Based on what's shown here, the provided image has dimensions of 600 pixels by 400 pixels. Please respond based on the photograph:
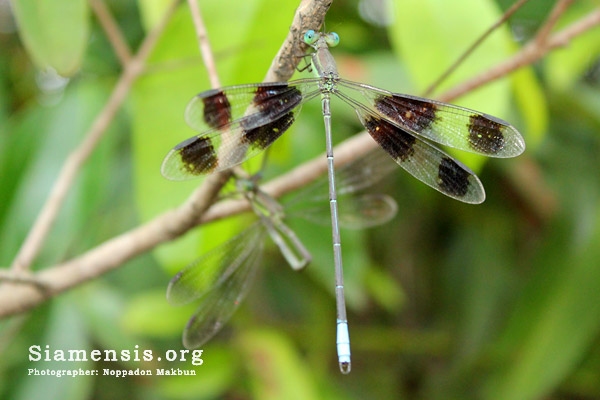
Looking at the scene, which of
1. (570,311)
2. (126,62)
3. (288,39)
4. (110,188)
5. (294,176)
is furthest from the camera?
(110,188)

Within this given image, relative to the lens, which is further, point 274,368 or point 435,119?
point 274,368

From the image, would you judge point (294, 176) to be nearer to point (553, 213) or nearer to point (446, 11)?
point (446, 11)

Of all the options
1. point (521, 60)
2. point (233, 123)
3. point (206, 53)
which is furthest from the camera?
point (521, 60)

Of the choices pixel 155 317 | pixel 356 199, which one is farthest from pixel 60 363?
pixel 356 199

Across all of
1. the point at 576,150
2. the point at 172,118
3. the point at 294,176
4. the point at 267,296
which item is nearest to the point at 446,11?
the point at 294,176

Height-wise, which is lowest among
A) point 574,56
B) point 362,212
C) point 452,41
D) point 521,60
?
point 362,212

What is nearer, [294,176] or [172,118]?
[294,176]

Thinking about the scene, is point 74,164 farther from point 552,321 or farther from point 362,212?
point 552,321
